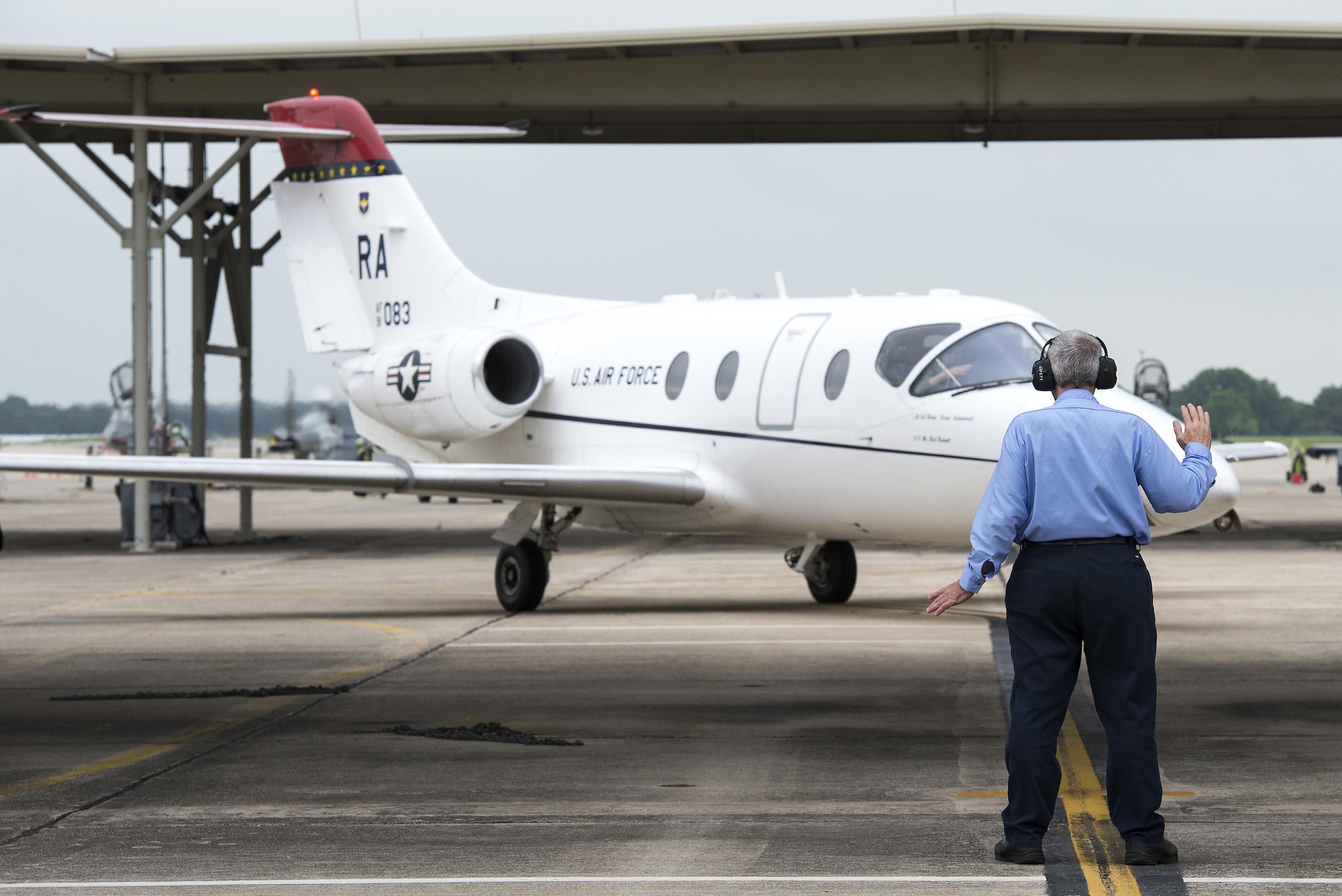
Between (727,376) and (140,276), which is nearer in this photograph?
(727,376)

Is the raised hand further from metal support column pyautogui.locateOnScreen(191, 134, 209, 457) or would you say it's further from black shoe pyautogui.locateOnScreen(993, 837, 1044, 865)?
metal support column pyautogui.locateOnScreen(191, 134, 209, 457)

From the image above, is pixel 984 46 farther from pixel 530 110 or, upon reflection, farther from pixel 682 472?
pixel 682 472

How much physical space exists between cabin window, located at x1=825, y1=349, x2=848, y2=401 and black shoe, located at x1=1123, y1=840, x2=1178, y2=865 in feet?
28.0

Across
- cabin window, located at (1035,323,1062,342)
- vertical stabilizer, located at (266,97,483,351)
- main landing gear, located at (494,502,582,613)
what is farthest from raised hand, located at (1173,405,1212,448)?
vertical stabilizer, located at (266,97,483,351)

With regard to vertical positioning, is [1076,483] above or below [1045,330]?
below

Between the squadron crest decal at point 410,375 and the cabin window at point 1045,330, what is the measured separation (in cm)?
662

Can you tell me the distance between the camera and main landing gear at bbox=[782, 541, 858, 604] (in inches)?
644

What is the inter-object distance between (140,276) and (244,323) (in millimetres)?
3817

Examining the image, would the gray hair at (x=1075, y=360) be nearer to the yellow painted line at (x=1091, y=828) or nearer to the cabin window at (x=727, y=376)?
the yellow painted line at (x=1091, y=828)

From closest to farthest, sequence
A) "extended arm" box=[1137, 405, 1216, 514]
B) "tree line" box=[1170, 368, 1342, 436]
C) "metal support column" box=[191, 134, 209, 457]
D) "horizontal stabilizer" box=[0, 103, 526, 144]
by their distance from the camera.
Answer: "extended arm" box=[1137, 405, 1216, 514] < "horizontal stabilizer" box=[0, 103, 526, 144] < "metal support column" box=[191, 134, 209, 457] < "tree line" box=[1170, 368, 1342, 436]

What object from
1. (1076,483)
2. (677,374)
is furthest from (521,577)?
(1076,483)

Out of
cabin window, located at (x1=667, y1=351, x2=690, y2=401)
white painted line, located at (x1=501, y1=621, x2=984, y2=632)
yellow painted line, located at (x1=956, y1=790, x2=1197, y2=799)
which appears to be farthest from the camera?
cabin window, located at (x1=667, y1=351, x2=690, y2=401)

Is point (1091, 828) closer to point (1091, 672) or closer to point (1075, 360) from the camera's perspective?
point (1091, 672)

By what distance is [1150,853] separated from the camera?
5984 mm
